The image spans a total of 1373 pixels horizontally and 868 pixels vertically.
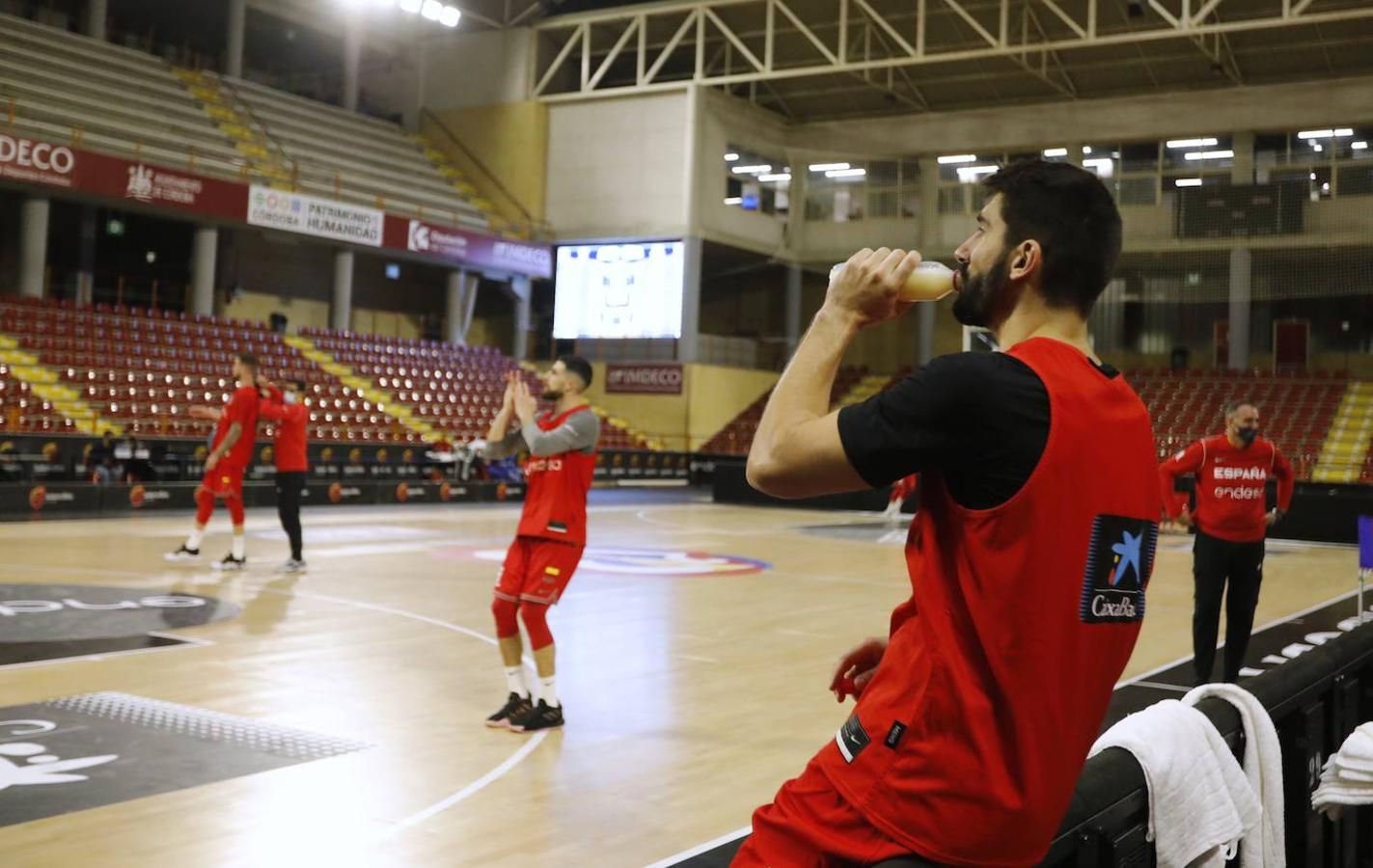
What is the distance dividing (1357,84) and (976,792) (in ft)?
109

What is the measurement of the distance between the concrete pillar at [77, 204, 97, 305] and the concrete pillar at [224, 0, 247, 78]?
7.10 metres

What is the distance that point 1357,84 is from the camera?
29.7 metres

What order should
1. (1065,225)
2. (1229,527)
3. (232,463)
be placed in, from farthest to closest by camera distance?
(232,463) → (1229,527) → (1065,225)

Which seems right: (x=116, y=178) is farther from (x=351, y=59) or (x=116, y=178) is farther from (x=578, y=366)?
(x=578, y=366)

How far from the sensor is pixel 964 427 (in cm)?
170

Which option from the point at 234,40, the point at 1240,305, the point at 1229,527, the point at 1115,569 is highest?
the point at 234,40

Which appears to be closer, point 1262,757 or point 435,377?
point 1262,757

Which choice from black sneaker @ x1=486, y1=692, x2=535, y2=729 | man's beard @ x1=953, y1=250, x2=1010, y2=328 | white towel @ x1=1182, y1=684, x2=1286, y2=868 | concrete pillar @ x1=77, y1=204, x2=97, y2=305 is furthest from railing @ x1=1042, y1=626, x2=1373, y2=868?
concrete pillar @ x1=77, y1=204, x2=97, y2=305

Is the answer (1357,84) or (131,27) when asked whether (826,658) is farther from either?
(131,27)

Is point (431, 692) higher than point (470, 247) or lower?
lower

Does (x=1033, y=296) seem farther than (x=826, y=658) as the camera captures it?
No

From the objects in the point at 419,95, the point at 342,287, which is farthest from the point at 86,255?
the point at 419,95

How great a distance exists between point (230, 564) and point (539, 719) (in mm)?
7254

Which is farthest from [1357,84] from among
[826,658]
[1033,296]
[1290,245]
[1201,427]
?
[1033,296]
